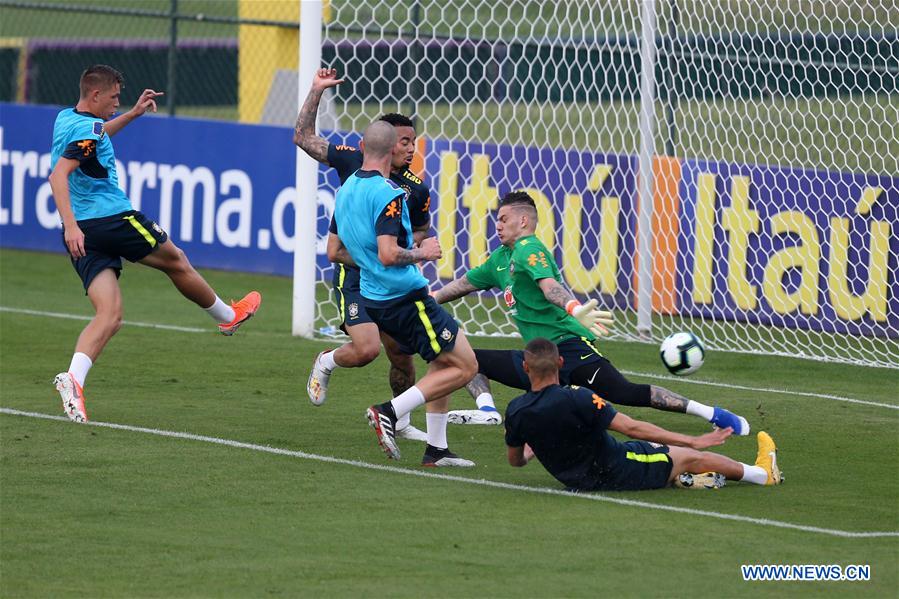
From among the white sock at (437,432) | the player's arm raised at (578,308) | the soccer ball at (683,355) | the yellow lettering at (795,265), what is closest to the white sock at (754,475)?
the player's arm raised at (578,308)

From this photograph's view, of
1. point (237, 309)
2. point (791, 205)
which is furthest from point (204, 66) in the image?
point (237, 309)

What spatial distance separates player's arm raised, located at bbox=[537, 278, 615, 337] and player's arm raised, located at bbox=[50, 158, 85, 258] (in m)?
2.75

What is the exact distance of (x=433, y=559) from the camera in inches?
261

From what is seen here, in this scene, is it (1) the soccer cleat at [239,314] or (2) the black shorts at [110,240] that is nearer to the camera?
(2) the black shorts at [110,240]

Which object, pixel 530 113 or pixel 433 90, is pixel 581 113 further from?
pixel 433 90

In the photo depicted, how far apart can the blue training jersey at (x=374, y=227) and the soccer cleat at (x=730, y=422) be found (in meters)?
1.71

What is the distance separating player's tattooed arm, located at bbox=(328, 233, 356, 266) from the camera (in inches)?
373

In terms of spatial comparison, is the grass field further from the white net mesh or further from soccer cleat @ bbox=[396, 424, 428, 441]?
the white net mesh

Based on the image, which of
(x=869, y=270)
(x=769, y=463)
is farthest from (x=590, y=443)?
(x=869, y=270)

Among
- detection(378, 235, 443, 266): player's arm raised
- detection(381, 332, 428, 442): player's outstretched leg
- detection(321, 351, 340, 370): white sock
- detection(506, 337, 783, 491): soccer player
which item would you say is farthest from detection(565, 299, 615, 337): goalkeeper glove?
detection(321, 351, 340, 370): white sock

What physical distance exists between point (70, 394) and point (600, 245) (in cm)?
691

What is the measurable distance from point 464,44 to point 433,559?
34.3 feet

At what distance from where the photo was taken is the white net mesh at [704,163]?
13312 millimetres

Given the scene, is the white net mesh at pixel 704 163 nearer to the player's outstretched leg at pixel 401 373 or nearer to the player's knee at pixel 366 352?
the player's outstretched leg at pixel 401 373
